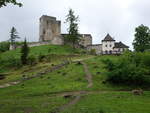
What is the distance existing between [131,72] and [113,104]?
14612 millimetres

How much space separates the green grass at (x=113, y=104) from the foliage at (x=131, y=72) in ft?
19.3

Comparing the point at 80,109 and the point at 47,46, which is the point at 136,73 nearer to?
the point at 80,109

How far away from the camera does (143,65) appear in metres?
44.0

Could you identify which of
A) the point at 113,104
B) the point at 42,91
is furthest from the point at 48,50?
the point at 113,104

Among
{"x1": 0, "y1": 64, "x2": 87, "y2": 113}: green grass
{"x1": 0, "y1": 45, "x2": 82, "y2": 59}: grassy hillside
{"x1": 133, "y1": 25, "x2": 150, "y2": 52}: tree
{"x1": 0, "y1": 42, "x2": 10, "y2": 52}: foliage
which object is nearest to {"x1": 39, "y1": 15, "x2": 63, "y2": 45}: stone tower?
{"x1": 0, "y1": 45, "x2": 82, "y2": 59}: grassy hillside

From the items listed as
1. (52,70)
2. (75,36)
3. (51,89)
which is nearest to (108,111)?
(51,89)

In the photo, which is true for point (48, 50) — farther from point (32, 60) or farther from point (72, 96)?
point (72, 96)

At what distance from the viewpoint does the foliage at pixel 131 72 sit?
42000 mm

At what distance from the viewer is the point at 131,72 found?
41906mm

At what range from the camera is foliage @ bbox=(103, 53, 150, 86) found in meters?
42.0

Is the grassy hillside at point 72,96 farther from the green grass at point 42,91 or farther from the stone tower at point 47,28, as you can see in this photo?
the stone tower at point 47,28

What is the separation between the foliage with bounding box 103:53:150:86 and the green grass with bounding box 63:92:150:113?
19.3 feet

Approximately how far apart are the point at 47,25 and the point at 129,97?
288 feet

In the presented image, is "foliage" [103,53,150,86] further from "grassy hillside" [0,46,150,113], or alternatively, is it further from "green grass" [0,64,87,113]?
"green grass" [0,64,87,113]
